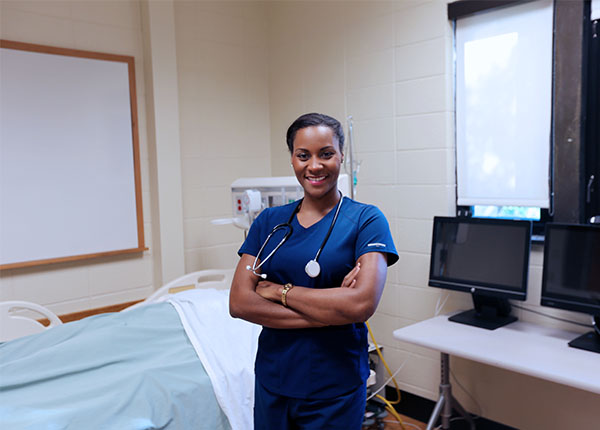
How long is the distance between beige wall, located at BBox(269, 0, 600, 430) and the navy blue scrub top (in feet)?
4.73

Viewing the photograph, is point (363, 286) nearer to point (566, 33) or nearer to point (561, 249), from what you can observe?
point (561, 249)

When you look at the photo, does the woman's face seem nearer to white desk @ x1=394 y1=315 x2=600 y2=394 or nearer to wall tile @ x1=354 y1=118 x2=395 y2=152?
white desk @ x1=394 y1=315 x2=600 y2=394

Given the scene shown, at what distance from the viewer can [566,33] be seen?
2.29 m

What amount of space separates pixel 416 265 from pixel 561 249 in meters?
0.81

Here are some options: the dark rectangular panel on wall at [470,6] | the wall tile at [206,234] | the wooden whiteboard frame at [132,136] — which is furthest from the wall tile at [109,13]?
the dark rectangular panel on wall at [470,6]

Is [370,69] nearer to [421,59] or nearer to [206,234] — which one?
[421,59]

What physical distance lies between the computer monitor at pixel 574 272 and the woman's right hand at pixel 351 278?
128cm

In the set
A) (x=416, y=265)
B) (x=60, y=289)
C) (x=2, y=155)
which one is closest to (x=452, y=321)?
(x=416, y=265)

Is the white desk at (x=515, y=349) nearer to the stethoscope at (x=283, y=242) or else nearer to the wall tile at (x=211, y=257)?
the stethoscope at (x=283, y=242)

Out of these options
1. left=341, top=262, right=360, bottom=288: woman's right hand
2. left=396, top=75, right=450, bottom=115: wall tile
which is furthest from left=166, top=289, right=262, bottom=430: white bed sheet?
left=396, top=75, right=450, bottom=115: wall tile

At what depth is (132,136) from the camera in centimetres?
311

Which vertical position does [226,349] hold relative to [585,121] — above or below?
below

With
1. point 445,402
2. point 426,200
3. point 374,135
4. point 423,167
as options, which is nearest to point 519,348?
point 445,402

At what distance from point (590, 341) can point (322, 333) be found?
4.55 ft
